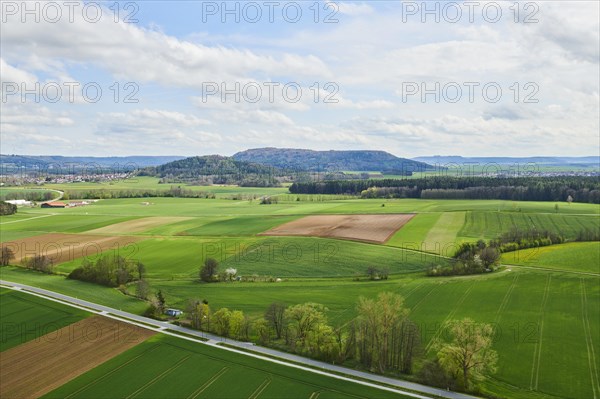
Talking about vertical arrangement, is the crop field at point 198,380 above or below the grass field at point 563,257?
below

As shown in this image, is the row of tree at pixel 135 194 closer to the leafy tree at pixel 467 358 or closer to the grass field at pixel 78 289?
the grass field at pixel 78 289

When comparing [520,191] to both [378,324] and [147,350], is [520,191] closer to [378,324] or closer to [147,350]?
[378,324]

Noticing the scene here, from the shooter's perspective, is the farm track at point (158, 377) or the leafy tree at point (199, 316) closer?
the farm track at point (158, 377)

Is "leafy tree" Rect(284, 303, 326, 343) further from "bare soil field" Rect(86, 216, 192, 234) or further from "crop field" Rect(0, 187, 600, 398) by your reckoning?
"bare soil field" Rect(86, 216, 192, 234)

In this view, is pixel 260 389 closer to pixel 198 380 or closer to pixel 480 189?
pixel 198 380

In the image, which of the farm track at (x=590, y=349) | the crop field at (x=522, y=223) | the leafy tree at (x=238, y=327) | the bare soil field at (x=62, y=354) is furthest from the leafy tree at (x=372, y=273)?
the bare soil field at (x=62, y=354)

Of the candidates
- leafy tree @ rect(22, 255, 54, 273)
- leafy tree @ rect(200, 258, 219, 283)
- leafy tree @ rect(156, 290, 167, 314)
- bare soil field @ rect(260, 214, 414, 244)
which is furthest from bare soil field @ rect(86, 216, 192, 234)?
leafy tree @ rect(156, 290, 167, 314)
